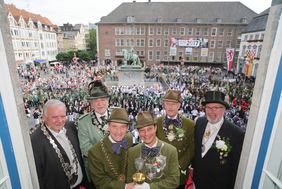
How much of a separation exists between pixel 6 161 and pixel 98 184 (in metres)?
1.04

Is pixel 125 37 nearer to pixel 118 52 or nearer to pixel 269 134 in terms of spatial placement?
pixel 118 52

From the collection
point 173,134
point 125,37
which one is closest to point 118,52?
point 125,37

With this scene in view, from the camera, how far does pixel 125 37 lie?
125ft

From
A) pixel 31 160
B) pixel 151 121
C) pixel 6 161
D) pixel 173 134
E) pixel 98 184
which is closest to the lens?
pixel 6 161

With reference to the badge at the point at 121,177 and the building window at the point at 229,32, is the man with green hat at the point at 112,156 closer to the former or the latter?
the badge at the point at 121,177

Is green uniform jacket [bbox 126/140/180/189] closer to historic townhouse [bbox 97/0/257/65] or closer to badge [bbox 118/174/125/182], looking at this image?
badge [bbox 118/174/125/182]

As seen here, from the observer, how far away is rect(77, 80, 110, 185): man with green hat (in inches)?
109

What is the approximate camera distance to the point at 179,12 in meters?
37.9

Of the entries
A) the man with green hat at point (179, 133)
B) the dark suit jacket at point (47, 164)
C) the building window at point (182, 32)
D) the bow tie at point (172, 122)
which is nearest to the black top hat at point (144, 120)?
the man with green hat at point (179, 133)

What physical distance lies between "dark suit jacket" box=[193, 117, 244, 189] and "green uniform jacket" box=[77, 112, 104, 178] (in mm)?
1512

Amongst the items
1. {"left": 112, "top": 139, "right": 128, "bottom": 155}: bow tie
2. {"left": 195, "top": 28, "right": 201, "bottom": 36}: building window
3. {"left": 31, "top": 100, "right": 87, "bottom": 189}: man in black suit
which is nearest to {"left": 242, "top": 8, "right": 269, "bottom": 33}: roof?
{"left": 195, "top": 28, "right": 201, "bottom": 36}: building window

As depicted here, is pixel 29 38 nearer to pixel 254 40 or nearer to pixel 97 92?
pixel 254 40

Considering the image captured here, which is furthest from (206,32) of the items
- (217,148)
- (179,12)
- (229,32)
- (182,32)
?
(217,148)

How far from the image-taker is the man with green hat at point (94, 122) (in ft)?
9.11
